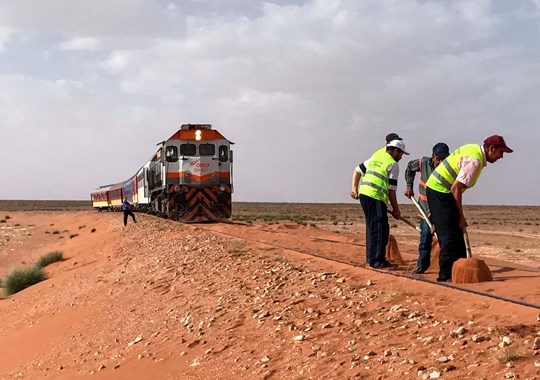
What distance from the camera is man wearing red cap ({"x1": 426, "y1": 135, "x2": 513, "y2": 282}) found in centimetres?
713

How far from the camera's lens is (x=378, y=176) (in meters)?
9.20

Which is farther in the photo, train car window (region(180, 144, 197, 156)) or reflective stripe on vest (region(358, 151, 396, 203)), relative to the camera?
train car window (region(180, 144, 197, 156))

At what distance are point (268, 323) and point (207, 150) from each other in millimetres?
19705

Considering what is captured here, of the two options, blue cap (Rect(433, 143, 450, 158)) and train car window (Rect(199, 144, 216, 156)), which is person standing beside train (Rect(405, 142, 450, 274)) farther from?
train car window (Rect(199, 144, 216, 156))

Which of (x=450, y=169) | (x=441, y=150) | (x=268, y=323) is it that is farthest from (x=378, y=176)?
(x=268, y=323)

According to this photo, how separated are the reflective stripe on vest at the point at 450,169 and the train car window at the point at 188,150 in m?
18.9

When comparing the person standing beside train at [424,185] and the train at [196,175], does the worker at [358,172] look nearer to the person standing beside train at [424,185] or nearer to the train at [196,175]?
the person standing beside train at [424,185]

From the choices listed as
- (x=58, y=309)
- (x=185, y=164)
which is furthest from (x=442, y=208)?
(x=185, y=164)

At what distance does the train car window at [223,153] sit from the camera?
26.3 metres

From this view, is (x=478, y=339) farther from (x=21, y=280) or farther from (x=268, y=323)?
(x=21, y=280)

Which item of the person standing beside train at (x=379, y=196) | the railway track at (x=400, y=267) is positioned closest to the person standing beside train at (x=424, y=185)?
the railway track at (x=400, y=267)

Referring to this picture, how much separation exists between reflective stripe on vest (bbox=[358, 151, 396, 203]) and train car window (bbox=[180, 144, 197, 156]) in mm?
17331

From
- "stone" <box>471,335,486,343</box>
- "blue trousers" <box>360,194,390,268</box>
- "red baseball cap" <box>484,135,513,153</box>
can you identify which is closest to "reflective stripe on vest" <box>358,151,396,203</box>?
"blue trousers" <box>360,194,390,268</box>

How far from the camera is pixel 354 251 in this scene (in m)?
12.8
